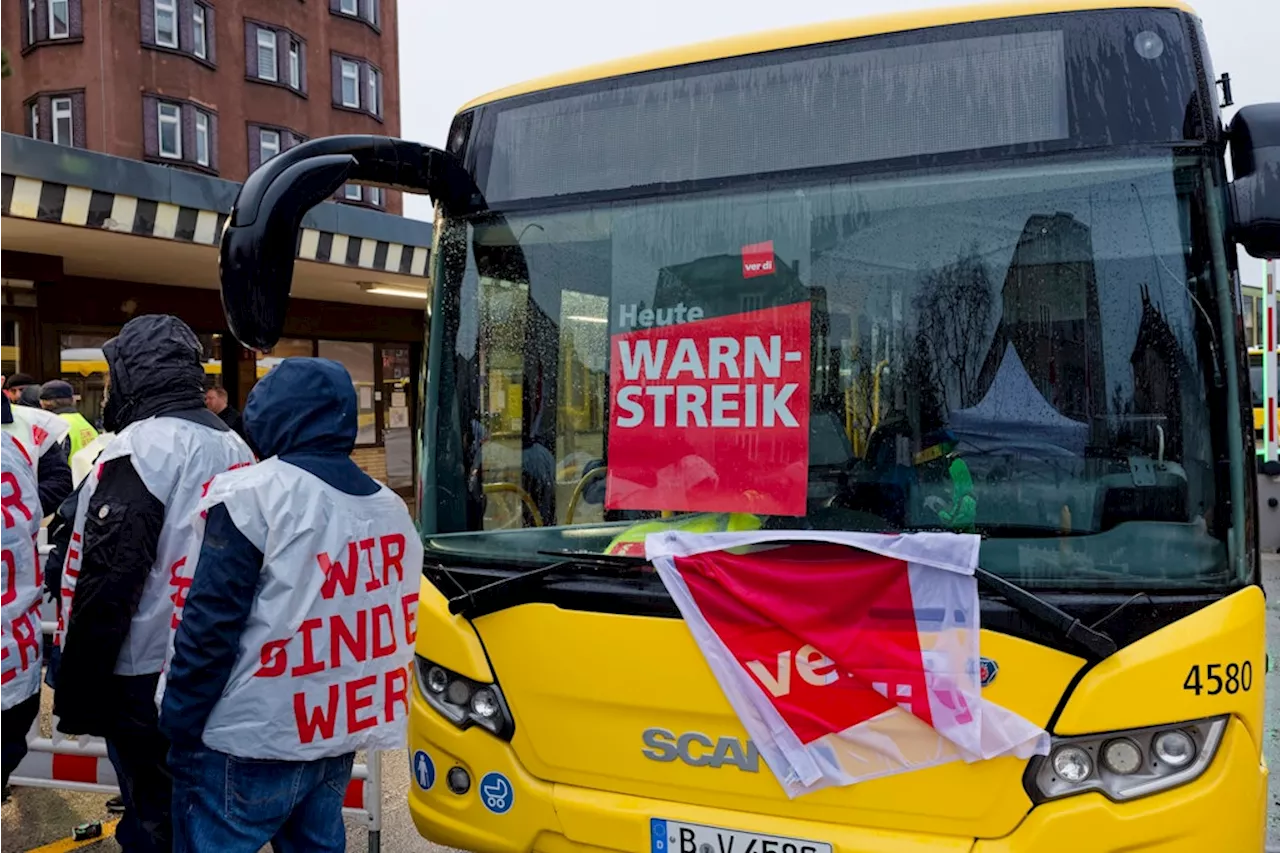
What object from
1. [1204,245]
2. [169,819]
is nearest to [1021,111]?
[1204,245]

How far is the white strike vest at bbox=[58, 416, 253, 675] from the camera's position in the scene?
2.94 meters

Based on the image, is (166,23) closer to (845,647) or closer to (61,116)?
(61,116)

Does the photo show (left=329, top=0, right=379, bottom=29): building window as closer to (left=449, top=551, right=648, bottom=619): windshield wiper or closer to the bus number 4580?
(left=449, top=551, right=648, bottom=619): windshield wiper

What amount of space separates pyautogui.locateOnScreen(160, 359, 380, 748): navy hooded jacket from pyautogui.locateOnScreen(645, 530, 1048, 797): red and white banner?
967 millimetres

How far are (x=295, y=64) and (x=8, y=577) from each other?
26.0 m

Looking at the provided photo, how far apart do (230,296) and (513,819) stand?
5.25 ft

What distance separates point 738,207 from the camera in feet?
9.07

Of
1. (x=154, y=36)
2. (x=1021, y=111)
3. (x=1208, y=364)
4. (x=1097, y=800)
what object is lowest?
(x=1097, y=800)

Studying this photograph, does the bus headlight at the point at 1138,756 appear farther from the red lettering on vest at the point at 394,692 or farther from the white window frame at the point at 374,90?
the white window frame at the point at 374,90

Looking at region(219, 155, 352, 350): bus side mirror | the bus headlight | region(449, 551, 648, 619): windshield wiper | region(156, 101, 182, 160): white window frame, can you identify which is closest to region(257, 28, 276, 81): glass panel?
region(156, 101, 182, 160): white window frame

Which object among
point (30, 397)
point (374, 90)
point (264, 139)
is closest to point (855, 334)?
point (30, 397)

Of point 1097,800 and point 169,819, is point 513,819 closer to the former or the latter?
point 169,819

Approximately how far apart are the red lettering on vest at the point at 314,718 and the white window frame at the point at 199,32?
2519cm

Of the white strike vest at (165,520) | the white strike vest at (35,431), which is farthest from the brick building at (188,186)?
the white strike vest at (165,520)
